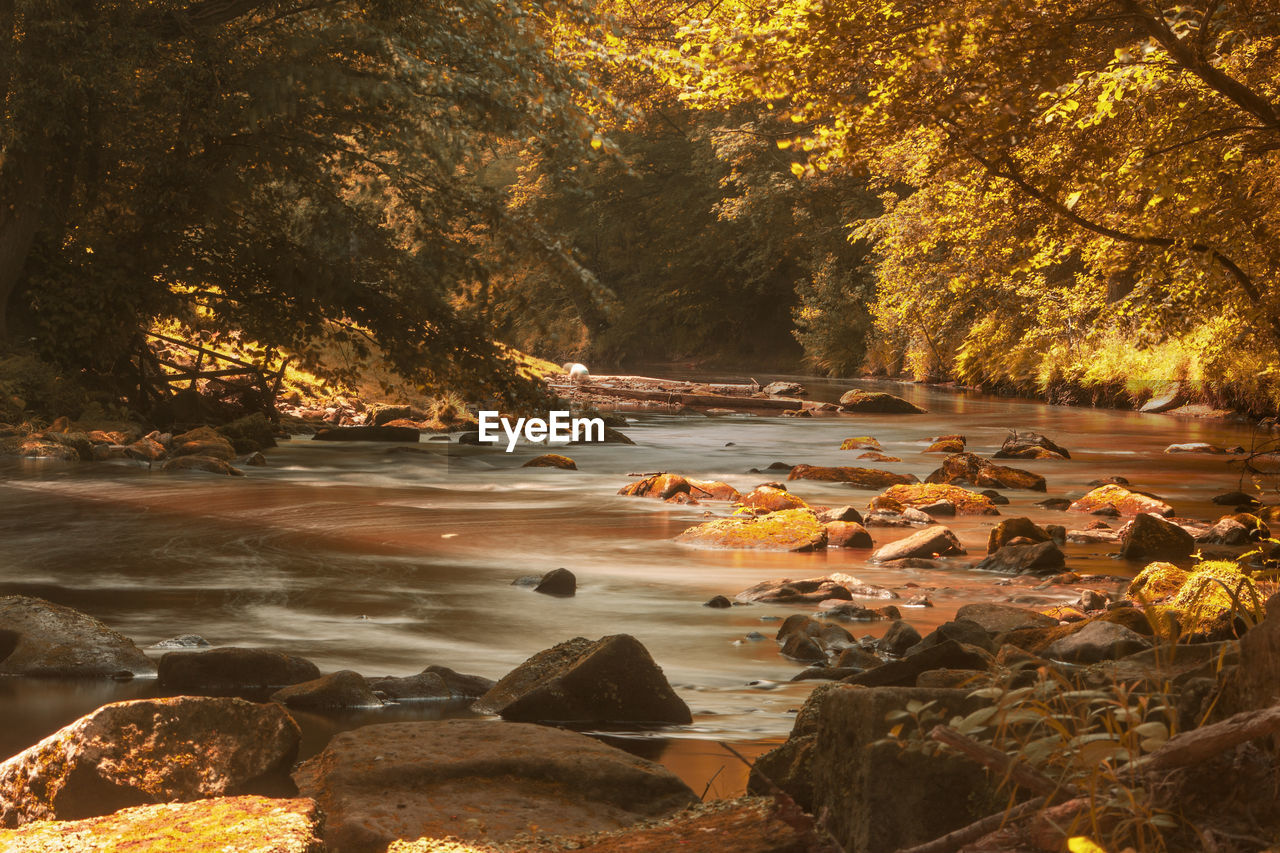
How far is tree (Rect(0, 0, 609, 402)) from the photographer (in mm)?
15047

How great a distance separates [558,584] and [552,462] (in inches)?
396

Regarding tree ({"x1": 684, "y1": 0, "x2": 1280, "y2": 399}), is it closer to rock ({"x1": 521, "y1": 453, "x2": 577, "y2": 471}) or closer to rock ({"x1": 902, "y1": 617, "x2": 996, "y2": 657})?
rock ({"x1": 902, "y1": 617, "x2": 996, "y2": 657})

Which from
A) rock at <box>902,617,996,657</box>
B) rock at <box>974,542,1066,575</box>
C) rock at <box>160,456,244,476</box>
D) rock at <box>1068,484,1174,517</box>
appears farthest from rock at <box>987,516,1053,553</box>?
rock at <box>160,456,244,476</box>

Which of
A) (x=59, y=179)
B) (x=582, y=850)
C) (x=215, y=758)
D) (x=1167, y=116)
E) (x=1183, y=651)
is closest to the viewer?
(x=582, y=850)

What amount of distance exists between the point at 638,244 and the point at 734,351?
6736 mm

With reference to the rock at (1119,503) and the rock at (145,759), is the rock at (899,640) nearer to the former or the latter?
the rock at (145,759)

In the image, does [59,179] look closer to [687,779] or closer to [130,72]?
[130,72]

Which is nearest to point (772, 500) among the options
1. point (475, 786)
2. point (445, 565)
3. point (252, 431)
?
point (445, 565)

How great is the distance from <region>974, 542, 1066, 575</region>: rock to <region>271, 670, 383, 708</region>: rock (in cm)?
597

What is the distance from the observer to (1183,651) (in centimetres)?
459

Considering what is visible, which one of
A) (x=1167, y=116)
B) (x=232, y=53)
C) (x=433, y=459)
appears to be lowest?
(x=433, y=459)

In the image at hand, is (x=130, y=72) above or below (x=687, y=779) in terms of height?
above

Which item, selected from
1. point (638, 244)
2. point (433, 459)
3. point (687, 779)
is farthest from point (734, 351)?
point (687, 779)

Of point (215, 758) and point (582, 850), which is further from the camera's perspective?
point (215, 758)
